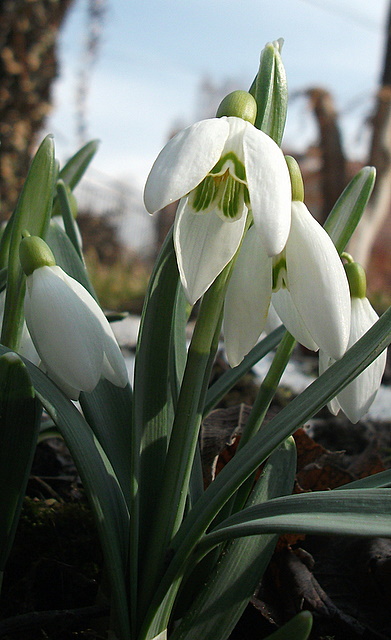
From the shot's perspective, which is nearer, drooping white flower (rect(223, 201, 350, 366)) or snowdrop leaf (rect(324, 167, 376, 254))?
drooping white flower (rect(223, 201, 350, 366))

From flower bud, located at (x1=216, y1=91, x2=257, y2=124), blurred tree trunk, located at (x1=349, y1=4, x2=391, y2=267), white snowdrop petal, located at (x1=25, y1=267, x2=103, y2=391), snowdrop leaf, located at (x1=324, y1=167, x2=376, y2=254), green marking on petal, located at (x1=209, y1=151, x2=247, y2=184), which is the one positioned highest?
flower bud, located at (x1=216, y1=91, x2=257, y2=124)

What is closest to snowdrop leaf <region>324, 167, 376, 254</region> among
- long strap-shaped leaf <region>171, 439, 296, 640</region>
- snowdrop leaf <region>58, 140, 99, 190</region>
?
long strap-shaped leaf <region>171, 439, 296, 640</region>

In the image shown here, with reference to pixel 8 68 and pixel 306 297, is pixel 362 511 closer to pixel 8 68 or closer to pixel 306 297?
pixel 306 297

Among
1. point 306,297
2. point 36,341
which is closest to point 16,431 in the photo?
point 36,341

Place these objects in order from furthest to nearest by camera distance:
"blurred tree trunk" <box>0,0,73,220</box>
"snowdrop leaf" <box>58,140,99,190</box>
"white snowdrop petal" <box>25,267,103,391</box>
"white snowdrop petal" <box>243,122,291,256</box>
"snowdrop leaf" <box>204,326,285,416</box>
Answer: "blurred tree trunk" <box>0,0,73,220</box> < "snowdrop leaf" <box>58,140,99,190</box> < "snowdrop leaf" <box>204,326,285,416</box> < "white snowdrop petal" <box>25,267,103,391</box> < "white snowdrop petal" <box>243,122,291,256</box>

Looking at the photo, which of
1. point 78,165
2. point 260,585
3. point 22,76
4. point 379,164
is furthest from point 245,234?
point 379,164

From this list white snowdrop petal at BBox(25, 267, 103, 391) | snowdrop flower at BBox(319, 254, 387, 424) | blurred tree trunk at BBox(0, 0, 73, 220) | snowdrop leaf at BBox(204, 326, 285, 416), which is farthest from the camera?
blurred tree trunk at BBox(0, 0, 73, 220)

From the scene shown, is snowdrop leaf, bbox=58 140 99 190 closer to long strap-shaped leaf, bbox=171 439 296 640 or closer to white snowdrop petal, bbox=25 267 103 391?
white snowdrop petal, bbox=25 267 103 391

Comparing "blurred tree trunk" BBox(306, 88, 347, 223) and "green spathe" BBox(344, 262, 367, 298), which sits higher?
"green spathe" BBox(344, 262, 367, 298)
